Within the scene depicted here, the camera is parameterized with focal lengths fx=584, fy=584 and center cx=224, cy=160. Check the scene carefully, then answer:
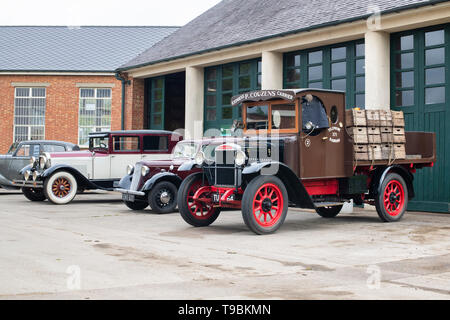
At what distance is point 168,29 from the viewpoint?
1124 inches

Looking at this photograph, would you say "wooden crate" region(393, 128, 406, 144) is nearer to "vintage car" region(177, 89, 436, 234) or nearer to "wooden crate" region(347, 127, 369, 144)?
"vintage car" region(177, 89, 436, 234)

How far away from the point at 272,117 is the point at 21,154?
9445 millimetres

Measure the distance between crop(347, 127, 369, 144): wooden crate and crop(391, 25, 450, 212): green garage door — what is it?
3.50 m

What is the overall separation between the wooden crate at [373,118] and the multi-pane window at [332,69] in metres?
4.20

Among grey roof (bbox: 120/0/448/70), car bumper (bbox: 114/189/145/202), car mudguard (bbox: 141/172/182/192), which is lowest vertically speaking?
→ car bumper (bbox: 114/189/145/202)

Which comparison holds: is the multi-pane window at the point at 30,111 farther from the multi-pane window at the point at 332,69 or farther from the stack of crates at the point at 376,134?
the stack of crates at the point at 376,134

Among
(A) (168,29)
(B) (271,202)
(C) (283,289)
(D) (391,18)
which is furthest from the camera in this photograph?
(A) (168,29)

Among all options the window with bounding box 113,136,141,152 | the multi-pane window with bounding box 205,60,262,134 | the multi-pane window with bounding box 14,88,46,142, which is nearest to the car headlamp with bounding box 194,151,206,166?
the window with bounding box 113,136,141,152

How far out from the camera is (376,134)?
10133mm

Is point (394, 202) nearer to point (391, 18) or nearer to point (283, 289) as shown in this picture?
point (391, 18)

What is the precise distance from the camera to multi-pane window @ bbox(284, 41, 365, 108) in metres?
14.4

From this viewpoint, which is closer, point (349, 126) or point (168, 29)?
point (349, 126)

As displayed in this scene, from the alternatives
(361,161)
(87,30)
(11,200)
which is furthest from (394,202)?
(87,30)
